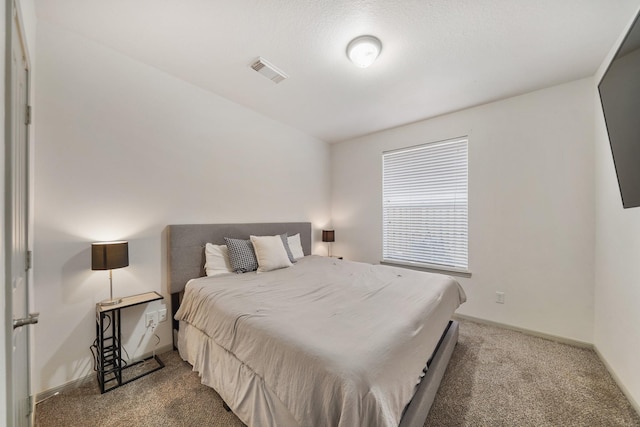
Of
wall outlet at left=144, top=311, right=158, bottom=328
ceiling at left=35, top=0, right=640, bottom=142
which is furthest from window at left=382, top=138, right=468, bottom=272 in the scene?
wall outlet at left=144, top=311, right=158, bottom=328

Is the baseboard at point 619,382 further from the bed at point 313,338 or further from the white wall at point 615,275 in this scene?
the bed at point 313,338

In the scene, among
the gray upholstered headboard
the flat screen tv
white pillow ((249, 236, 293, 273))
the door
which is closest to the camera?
the door

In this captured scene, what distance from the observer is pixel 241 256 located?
264 cm

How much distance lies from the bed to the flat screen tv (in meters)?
1.40

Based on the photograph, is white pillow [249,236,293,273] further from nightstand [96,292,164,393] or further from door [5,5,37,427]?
door [5,5,37,427]

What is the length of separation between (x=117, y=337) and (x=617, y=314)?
4.08 m

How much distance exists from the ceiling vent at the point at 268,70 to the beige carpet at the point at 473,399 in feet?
9.08

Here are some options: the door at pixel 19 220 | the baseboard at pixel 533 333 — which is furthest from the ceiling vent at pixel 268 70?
the baseboard at pixel 533 333

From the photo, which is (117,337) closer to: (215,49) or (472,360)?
(215,49)

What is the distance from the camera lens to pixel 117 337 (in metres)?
2.01

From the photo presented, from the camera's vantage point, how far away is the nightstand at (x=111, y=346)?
1839 millimetres

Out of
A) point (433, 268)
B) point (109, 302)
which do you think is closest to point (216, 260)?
point (109, 302)

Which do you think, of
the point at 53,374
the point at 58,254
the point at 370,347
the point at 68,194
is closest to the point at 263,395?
the point at 370,347

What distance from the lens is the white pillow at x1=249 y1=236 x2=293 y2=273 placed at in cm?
271
